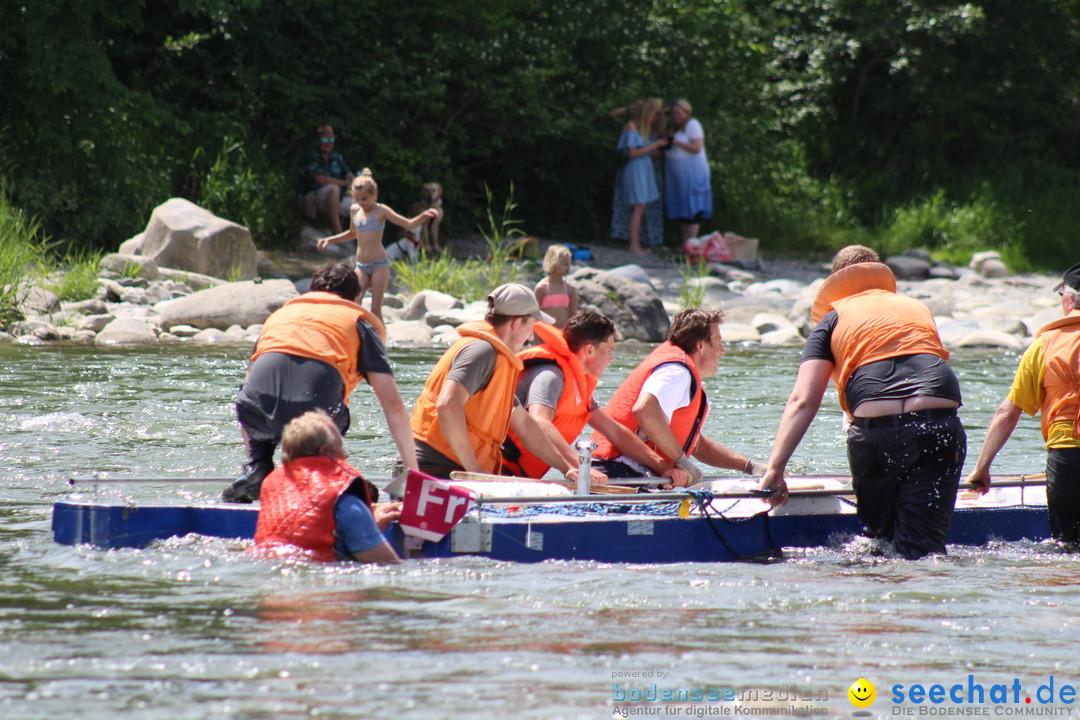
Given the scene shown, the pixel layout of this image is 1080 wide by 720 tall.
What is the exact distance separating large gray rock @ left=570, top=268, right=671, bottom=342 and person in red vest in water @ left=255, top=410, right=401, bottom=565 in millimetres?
8540

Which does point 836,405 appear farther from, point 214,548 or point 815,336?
point 214,548

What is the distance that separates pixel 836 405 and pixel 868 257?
5.72 metres

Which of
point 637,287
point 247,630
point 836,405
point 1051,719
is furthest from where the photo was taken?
→ point 637,287

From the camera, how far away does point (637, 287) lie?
1362 centimetres

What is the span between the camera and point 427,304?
45.4ft

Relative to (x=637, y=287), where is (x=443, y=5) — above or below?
above

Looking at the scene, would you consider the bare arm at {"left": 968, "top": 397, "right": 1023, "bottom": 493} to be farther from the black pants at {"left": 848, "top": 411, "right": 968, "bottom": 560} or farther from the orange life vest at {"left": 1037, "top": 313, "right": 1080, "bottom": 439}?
the black pants at {"left": 848, "top": 411, "right": 968, "bottom": 560}

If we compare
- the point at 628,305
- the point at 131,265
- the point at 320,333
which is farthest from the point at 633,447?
the point at 131,265

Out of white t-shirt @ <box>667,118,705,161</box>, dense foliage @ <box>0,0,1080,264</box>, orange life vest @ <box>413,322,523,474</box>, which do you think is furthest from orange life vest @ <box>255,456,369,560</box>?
white t-shirt @ <box>667,118,705,161</box>

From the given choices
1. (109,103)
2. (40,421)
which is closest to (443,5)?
(109,103)

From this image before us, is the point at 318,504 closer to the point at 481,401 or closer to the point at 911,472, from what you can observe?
the point at 481,401

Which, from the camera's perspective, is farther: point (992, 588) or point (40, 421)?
point (40, 421)

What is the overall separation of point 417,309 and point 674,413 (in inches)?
320

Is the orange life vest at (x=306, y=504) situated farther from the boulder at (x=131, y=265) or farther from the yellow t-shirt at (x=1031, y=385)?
the boulder at (x=131, y=265)
